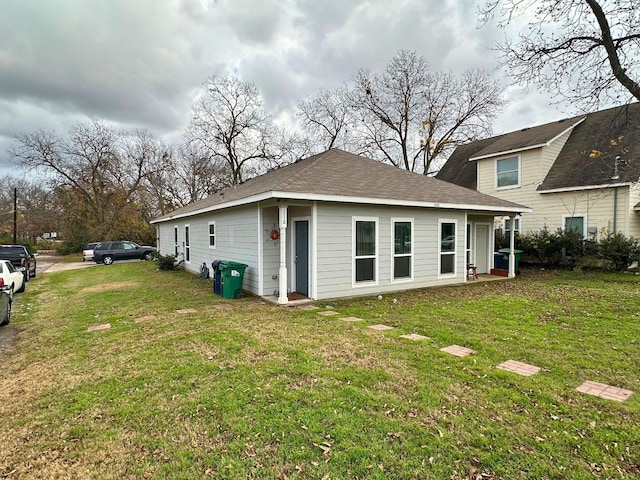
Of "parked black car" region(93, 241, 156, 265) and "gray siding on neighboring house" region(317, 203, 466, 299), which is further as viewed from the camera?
"parked black car" region(93, 241, 156, 265)

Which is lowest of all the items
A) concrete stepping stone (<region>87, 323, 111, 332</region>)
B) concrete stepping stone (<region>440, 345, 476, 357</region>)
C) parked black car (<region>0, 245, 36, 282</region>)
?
concrete stepping stone (<region>87, 323, 111, 332</region>)

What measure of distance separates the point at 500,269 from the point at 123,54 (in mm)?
14915

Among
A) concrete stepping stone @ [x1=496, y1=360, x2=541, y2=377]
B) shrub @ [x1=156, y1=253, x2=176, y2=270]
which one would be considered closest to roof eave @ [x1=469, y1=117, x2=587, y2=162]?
concrete stepping stone @ [x1=496, y1=360, x2=541, y2=377]

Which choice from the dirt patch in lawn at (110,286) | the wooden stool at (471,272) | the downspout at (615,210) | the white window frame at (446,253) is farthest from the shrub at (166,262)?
the downspout at (615,210)

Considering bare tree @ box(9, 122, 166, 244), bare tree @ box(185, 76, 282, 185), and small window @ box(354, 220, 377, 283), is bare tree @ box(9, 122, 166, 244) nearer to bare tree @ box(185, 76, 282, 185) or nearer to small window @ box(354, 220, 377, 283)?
bare tree @ box(185, 76, 282, 185)

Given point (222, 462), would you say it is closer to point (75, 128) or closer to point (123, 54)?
point (123, 54)

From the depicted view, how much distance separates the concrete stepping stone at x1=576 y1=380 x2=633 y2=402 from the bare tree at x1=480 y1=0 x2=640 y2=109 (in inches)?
239

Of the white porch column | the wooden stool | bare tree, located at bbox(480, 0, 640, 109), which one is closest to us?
bare tree, located at bbox(480, 0, 640, 109)

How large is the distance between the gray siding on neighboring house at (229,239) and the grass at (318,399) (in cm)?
270

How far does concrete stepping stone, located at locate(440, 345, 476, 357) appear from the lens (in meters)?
4.60

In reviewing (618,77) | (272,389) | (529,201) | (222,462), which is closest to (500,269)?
(529,201)

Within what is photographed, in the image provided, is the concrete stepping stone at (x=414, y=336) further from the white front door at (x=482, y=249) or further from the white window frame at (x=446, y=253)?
the white front door at (x=482, y=249)

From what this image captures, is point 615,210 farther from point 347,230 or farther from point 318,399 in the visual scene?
point 318,399

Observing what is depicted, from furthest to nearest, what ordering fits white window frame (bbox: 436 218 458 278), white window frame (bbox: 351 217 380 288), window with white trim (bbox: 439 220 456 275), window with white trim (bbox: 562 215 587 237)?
window with white trim (bbox: 562 215 587 237) → window with white trim (bbox: 439 220 456 275) → white window frame (bbox: 436 218 458 278) → white window frame (bbox: 351 217 380 288)
